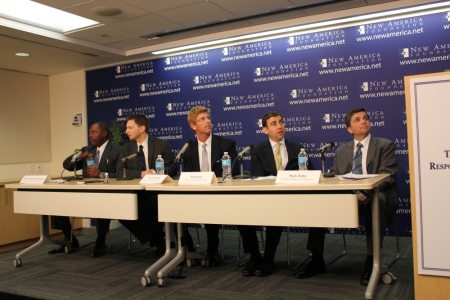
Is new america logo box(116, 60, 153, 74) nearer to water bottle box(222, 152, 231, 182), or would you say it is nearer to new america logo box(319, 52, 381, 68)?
new america logo box(319, 52, 381, 68)

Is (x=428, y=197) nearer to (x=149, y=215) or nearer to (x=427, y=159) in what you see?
(x=427, y=159)

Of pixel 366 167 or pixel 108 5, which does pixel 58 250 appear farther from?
pixel 366 167

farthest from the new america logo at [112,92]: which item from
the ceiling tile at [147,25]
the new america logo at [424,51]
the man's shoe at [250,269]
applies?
the man's shoe at [250,269]

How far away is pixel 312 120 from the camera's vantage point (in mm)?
5285

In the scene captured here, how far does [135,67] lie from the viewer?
6.70 metres

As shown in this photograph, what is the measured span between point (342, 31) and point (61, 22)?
342cm

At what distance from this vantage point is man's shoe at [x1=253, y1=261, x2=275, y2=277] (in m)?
3.39

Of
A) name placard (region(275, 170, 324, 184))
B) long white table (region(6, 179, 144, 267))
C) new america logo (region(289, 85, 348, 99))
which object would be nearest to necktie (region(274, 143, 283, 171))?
name placard (region(275, 170, 324, 184))

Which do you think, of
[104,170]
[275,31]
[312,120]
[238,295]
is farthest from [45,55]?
[238,295]

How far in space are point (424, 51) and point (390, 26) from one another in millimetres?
467

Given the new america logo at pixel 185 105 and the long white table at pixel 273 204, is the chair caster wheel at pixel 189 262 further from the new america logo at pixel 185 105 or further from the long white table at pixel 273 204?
the new america logo at pixel 185 105

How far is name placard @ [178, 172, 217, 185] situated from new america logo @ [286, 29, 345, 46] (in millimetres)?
2836

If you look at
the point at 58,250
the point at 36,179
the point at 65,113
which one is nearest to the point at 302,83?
the point at 36,179

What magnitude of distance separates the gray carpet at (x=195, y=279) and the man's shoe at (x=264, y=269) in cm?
5
